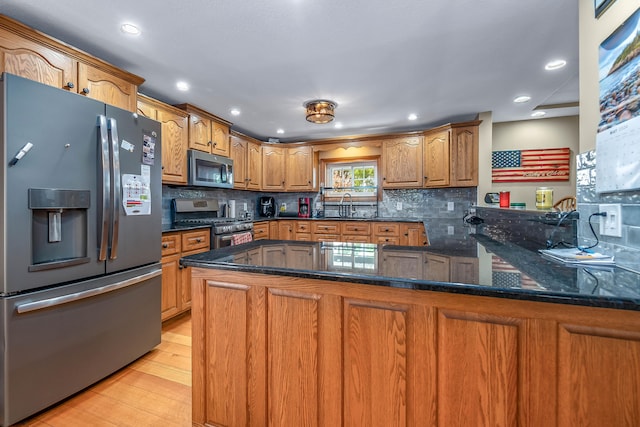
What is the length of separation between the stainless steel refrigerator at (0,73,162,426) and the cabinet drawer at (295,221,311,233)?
8.80 ft

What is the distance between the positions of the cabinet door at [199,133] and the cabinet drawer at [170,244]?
A: 1163 millimetres

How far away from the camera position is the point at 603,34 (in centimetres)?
113

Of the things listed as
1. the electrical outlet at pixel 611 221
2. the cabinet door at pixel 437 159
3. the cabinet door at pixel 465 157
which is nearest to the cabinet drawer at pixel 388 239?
the cabinet door at pixel 437 159

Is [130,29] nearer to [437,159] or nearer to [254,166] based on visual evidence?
[254,166]

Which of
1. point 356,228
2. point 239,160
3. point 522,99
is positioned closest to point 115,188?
point 239,160

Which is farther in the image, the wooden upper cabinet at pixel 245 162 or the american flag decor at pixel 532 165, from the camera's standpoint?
the wooden upper cabinet at pixel 245 162

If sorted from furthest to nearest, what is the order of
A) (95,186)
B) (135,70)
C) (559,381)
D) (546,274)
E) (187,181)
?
1. (187,181)
2. (135,70)
3. (95,186)
4. (546,274)
5. (559,381)

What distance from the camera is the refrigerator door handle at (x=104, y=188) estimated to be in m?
1.72

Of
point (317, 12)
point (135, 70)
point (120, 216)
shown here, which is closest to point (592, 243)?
point (317, 12)

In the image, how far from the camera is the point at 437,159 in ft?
13.0

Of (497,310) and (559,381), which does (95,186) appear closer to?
(497,310)

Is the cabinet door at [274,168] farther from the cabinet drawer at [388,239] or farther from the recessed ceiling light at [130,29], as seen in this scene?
the recessed ceiling light at [130,29]

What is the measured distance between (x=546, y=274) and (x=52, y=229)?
7.74 feet

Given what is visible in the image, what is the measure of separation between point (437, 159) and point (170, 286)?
373cm
